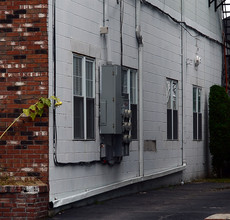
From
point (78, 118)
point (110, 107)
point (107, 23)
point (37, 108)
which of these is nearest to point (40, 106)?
point (37, 108)

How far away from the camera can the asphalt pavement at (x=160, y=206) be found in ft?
43.2

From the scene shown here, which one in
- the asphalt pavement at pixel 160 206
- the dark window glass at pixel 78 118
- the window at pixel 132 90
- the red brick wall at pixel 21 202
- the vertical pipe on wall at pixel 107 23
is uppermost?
the vertical pipe on wall at pixel 107 23

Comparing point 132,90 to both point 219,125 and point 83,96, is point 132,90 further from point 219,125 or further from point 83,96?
point 219,125

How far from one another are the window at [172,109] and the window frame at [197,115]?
224 centimetres

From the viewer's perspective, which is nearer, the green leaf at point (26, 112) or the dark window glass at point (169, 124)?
the green leaf at point (26, 112)

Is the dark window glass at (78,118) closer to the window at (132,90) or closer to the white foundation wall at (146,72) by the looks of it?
the white foundation wall at (146,72)

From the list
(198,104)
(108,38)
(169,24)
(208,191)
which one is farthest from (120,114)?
(198,104)

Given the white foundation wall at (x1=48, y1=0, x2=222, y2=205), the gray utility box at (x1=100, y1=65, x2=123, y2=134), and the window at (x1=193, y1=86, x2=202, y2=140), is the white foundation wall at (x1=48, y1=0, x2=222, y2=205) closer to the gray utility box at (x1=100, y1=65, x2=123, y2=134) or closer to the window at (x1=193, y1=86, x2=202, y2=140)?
the gray utility box at (x1=100, y1=65, x2=123, y2=134)

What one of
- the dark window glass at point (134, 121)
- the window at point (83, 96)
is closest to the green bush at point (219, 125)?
the dark window glass at point (134, 121)

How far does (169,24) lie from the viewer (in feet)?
70.9

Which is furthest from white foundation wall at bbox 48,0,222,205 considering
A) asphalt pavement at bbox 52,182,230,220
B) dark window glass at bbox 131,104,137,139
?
asphalt pavement at bbox 52,182,230,220

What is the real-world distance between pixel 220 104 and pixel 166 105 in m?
4.71

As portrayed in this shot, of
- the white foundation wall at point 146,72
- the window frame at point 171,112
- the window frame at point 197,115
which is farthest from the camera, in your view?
the window frame at point 197,115

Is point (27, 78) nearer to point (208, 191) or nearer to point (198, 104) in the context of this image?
point (208, 191)
